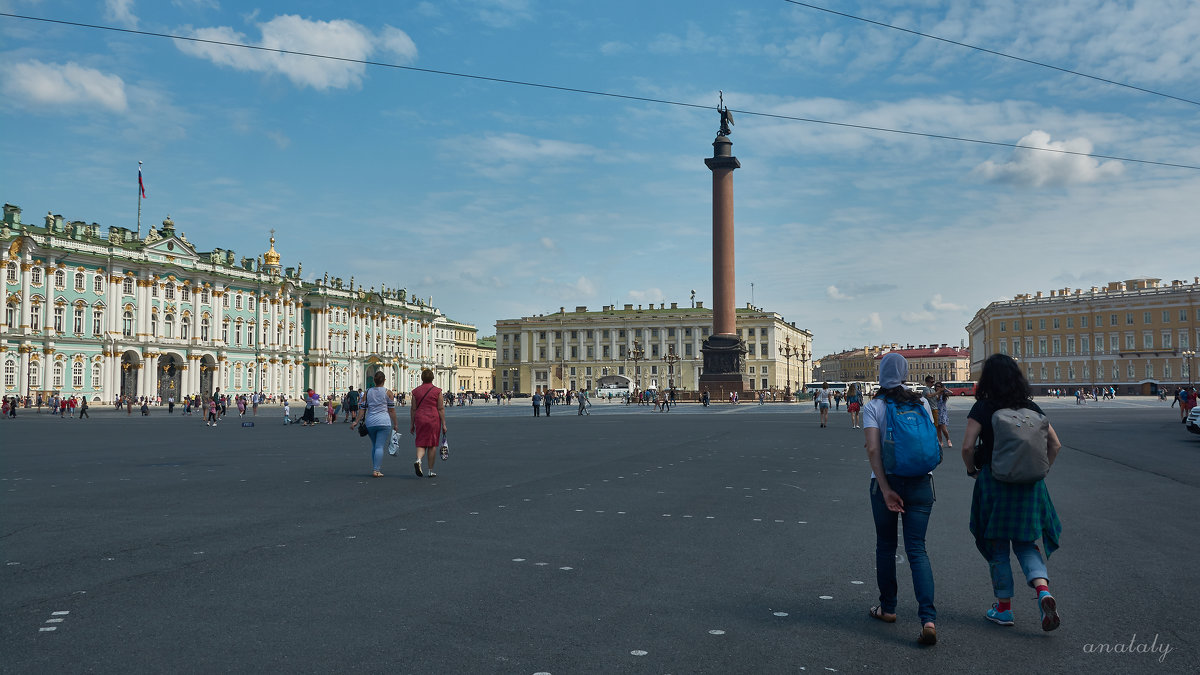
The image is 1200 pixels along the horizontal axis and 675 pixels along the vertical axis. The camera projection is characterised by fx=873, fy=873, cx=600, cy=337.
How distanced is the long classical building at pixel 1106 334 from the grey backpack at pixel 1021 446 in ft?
393

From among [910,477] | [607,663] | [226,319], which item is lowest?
[607,663]

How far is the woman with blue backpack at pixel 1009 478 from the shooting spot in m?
5.30

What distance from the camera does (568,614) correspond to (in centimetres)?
584

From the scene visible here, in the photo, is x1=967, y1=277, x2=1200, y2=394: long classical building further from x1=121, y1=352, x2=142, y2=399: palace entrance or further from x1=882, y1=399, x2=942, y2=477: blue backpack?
x1=882, y1=399, x2=942, y2=477: blue backpack

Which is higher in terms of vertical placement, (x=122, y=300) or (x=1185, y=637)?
(x=122, y=300)

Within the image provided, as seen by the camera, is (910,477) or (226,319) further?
(226,319)

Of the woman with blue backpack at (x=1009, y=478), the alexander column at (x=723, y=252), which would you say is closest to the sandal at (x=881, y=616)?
the woman with blue backpack at (x=1009, y=478)

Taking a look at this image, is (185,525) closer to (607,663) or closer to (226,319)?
(607,663)

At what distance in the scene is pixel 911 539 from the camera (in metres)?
5.40

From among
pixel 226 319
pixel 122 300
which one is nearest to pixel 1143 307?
pixel 226 319

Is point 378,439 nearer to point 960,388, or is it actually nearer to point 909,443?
point 909,443

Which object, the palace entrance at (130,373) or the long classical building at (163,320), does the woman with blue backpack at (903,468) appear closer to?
the long classical building at (163,320)

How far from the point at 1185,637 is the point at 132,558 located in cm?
794

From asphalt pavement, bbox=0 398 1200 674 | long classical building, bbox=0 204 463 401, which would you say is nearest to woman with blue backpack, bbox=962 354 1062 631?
asphalt pavement, bbox=0 398 1200 674
